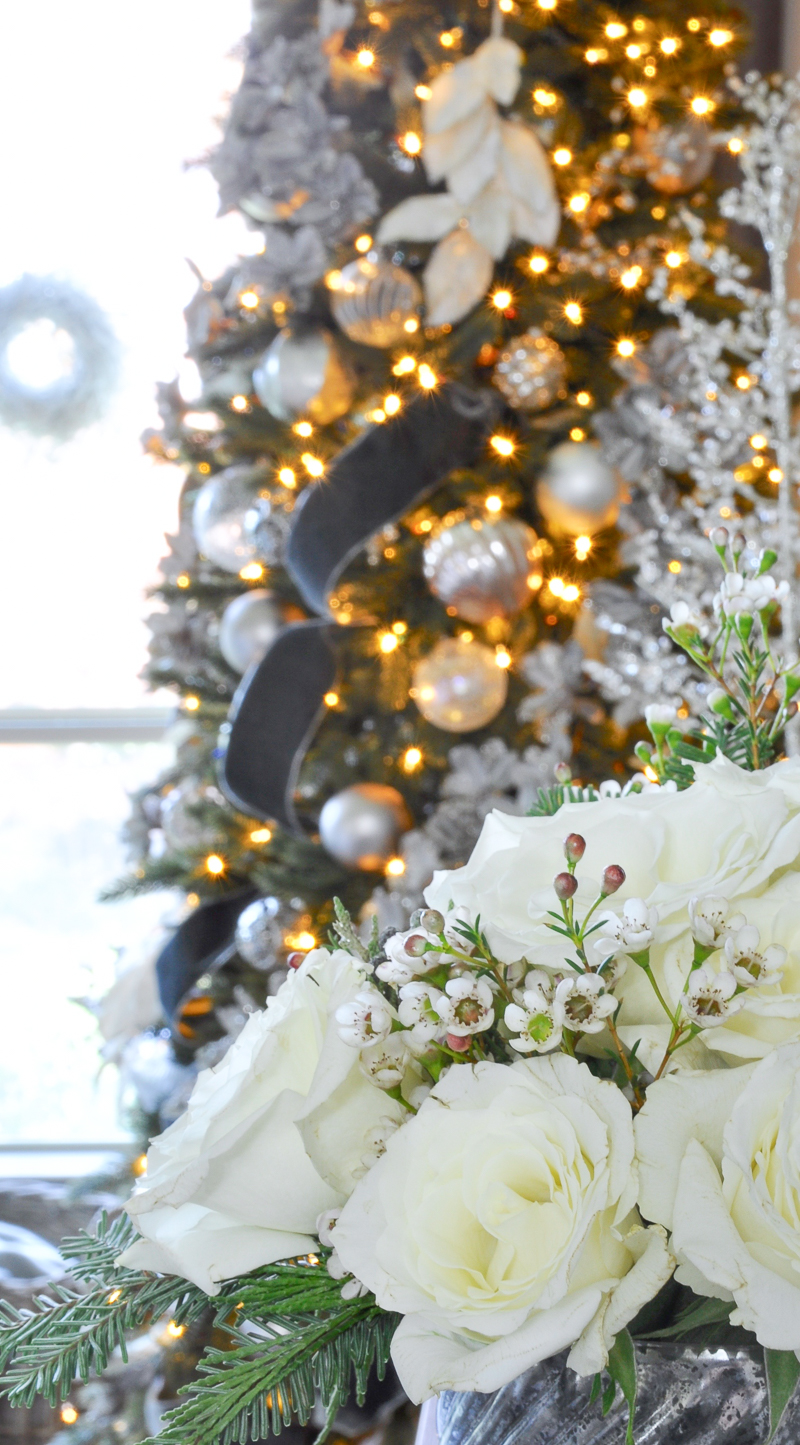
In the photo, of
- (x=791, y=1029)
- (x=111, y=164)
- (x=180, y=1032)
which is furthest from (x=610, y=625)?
(x=111, y=164)

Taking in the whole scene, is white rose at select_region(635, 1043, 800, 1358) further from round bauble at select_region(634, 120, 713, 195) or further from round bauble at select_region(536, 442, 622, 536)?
round bauble at select_region(634, 120, 713, 195)

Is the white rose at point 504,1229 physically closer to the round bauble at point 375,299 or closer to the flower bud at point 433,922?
the flower bud at point 433,922

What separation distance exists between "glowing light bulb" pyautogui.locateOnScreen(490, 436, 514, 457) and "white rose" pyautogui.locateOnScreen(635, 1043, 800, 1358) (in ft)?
3.99

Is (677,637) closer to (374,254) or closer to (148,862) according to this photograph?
(374,254)

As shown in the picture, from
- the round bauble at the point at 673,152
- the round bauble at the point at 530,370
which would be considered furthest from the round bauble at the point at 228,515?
the round bauble at the point at 673,152

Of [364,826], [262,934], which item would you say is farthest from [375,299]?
[262,934]

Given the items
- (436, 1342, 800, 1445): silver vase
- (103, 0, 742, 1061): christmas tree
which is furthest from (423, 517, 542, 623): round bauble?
(436, 1342, 800, 1445): silver vase

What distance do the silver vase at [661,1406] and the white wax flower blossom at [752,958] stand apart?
10cm

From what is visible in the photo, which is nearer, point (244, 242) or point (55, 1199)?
point (55, 1199)

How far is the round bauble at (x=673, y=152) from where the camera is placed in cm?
149

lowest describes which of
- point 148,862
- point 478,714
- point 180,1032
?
point 180,1032

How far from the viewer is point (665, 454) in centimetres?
144

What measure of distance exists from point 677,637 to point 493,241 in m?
1.07

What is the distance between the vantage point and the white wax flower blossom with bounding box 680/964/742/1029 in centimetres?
30
